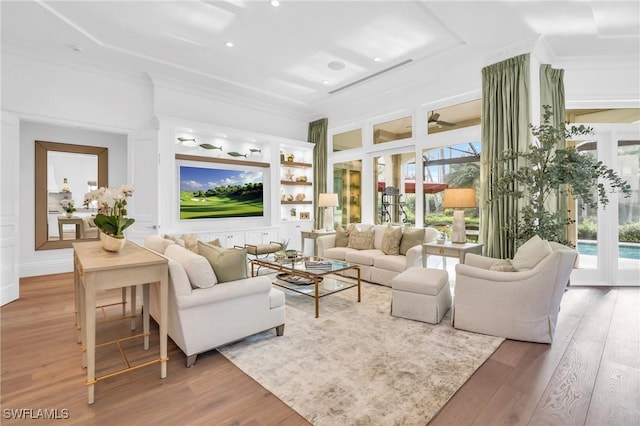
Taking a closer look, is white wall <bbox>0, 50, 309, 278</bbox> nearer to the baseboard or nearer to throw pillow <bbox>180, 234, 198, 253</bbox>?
the baseboard

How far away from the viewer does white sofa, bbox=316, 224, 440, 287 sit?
4.29 meters

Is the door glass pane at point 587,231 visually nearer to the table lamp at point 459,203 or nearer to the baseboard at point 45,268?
the table lamp at point 459,203

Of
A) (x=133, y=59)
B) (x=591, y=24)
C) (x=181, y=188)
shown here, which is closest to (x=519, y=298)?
(x=591, y=24)

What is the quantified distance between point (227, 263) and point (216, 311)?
383 millimetres

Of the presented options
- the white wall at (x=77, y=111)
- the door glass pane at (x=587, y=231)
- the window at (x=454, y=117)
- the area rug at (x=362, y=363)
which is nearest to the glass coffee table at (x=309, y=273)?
the area rug at (x=362, y=363)

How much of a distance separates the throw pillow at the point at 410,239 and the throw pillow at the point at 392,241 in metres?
0.06

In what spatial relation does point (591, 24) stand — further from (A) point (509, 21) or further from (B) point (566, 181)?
(B) point (566, 181)

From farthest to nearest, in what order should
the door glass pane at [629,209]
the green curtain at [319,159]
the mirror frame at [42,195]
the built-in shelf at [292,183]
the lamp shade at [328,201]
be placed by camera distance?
the green curtain at [319,159] → the built-in shelf at [292,183] → the lamp shade at [328,201] → the mirror frame at [42,195] → the door glass pane at [629,209]

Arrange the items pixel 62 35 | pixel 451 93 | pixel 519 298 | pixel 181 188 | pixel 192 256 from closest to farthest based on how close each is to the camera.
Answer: pixel 192 256
pixel 519 298
pixel 62 35
pixel 451 93
pixel 181 188

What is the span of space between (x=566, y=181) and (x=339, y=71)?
3.48m

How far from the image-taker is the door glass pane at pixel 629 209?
4508mm

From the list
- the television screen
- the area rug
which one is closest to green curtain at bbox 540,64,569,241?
the area rug

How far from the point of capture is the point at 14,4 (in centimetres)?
333

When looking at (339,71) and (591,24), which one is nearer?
(591,24)
